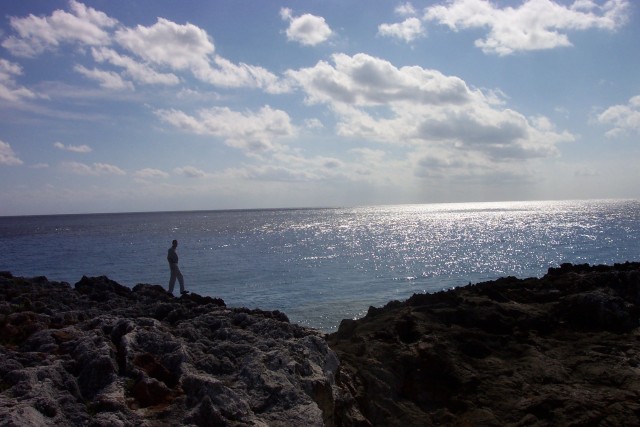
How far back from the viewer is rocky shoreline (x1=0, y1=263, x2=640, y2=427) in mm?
7957

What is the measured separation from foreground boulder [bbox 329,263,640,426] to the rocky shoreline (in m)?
0.04

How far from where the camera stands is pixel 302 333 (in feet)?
37.4

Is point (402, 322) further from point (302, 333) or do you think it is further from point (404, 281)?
point (404, 281)

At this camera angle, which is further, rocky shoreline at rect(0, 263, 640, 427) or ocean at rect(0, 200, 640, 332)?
ocean at rect(0, 200, 640, 332)

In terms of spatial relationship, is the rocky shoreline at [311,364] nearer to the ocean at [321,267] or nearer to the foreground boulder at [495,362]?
the foreground boulder at [495,362]

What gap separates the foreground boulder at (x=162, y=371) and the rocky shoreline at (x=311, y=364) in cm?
3

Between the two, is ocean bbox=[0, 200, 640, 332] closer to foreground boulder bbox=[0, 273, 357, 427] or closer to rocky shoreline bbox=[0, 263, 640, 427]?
rocky shoreline bbox=[0, 263, 640, 427]

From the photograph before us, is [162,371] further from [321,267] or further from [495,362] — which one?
[321,267]

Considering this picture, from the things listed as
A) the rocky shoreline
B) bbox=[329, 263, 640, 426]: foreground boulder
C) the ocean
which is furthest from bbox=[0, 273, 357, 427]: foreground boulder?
the ocean

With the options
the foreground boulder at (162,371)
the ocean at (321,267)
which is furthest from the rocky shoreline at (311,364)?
the ocean at (321,267)

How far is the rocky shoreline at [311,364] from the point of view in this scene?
26.1ft

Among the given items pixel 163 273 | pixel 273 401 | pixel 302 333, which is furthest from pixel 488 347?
pixel 163 273

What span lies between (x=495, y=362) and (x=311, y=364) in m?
4.87

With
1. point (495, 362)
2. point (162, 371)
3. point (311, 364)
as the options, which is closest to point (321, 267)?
point (495, 362)
